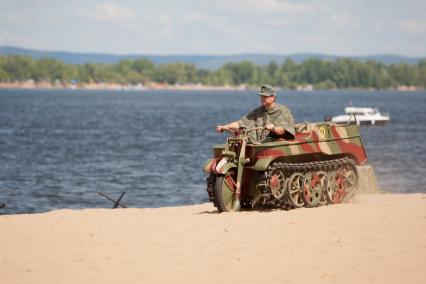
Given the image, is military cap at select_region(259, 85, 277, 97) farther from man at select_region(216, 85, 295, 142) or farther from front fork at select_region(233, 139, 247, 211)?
front fork at select_region(233, 139, 247, 211)

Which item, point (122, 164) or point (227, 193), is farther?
point (122, 164)

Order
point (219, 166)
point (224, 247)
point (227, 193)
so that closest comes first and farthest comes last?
point (224, 247)
point (219, 166)
point (227, 193)

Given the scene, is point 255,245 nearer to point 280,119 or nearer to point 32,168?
point 280,119

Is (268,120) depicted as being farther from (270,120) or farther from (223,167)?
(223,167)

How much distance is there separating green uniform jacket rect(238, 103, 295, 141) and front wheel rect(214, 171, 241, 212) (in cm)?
96

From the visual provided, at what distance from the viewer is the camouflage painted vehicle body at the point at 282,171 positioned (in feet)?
57.4

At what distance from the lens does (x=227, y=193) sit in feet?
57.9

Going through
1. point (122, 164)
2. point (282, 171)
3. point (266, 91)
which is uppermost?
point (266, 91)

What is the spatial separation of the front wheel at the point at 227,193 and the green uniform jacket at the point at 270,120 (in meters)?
0.96

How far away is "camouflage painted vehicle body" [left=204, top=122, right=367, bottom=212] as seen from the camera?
57.4ft

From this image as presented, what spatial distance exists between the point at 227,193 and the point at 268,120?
1.64 meters

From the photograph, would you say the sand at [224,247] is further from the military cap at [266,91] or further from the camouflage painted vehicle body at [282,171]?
the military cap at [266,91]

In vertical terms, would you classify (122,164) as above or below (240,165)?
below

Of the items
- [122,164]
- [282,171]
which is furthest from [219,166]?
[122,164]
